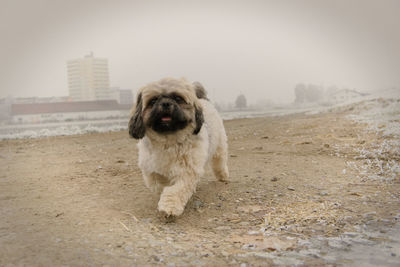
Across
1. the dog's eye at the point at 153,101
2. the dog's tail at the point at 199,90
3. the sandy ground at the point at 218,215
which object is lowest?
the sandy ground at the point at 218,215

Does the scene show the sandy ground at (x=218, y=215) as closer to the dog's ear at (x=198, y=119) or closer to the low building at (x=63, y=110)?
the dog's ear at (x=198, y=119)

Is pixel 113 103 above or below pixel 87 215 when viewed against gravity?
above

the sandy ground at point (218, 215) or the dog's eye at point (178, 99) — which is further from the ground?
the dog's eye at point (178, 99)

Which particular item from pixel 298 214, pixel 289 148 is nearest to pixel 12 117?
pixel 289 148

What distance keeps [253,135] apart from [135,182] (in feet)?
13.2

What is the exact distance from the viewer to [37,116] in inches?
267

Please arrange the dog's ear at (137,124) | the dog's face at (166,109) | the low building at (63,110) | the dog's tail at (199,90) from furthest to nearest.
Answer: the low building at (63,110), the dog's tail at (199,90), the dog's ear at (137,124), the dog's face at (166,109)

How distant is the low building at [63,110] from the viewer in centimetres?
619

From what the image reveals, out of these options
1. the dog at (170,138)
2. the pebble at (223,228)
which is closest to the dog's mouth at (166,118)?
the dog at (170,138)

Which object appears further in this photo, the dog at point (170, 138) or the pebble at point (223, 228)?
the dog at point (170, 138)

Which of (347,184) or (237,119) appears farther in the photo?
(237,119)

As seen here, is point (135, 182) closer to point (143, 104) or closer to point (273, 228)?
point (143, 104)

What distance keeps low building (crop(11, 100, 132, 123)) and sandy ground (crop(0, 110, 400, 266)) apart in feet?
4.87

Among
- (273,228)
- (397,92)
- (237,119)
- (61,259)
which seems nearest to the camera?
(61,259)
